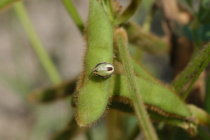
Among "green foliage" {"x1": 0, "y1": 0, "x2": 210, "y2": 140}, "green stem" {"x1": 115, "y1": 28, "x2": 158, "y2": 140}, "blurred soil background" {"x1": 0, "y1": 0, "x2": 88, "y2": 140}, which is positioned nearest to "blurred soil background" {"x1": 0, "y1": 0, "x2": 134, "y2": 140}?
"blurred soil background" {"x1": 0, "y1": 0, "x2": 88, "y2": 140}

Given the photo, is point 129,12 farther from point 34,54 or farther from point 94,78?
point 34,54

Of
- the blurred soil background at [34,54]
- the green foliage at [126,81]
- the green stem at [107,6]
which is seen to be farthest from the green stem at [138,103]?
the blurred soil background at [34,54]

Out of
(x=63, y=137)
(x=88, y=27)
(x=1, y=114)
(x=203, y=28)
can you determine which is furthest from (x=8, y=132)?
(x=88, y=27)

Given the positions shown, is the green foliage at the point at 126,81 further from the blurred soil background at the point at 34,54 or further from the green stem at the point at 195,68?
the blurred soil background at the point at 34,54

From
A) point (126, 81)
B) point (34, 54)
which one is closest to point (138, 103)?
point (126, 81)

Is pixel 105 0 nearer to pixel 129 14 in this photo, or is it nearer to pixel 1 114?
pixel 129 14

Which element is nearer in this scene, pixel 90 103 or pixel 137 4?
pixel 90 103
